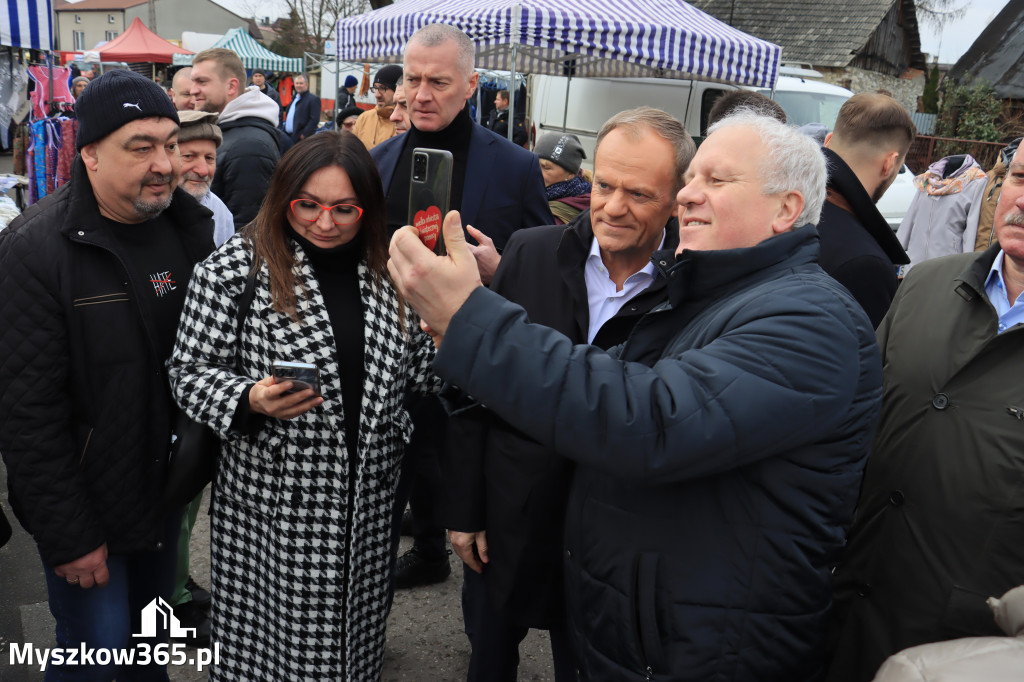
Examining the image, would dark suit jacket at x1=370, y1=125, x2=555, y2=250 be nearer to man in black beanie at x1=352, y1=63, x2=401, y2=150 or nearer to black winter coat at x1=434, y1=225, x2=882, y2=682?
black winter coat at x1=434, y1=225, x2=882, y2=682

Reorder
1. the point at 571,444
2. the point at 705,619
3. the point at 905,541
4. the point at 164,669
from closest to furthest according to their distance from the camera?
the point at 571,444 < the point at 705,619 < the point at 905,541 < the point at 164,669

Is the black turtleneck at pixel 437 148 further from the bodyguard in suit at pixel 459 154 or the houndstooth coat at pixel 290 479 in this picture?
the houndstooth coat at pixel 290 479

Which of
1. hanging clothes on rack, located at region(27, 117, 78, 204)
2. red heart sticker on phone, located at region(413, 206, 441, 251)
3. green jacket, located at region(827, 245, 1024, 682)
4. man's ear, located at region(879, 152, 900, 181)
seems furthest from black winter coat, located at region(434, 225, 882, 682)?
hanging clothes on rack, located at region(27, 117, 78, 204)

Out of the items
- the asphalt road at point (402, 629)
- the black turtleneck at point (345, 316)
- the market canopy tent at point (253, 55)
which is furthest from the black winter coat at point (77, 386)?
the market canopy tent at point (253, 55)

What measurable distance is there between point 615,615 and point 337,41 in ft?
28.1

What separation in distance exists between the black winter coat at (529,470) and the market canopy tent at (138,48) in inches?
934

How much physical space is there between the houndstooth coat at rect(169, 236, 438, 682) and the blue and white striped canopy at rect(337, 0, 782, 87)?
17.1ft

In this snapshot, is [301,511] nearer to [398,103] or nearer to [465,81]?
[465,81]

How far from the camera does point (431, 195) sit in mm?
1499

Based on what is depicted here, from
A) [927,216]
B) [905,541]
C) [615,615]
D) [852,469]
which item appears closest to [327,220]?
[615,615]

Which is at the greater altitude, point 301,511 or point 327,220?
point 327,220

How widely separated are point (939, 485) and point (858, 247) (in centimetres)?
106

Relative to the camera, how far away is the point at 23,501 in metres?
2.15

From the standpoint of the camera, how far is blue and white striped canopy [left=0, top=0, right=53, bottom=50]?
28.9ft
